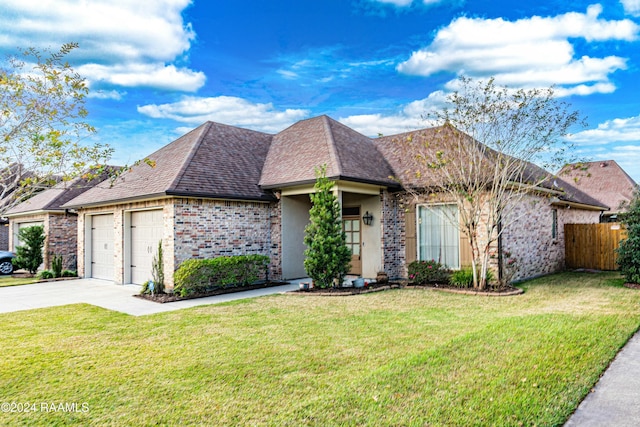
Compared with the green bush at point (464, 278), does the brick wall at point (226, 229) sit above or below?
above

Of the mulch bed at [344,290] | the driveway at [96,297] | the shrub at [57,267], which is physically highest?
the shrub at [57,267]

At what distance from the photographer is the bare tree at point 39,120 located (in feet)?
18.0

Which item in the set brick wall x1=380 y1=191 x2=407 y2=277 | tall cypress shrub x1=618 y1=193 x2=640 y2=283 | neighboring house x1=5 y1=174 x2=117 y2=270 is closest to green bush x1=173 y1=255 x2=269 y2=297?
brick wall x1=380 y1=191 x2=407 y2=277

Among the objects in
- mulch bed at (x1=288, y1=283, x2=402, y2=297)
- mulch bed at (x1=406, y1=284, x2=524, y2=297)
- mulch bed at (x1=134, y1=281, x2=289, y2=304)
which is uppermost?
mulch bed at (x1=406, y1=284, x2=524, y2=297)

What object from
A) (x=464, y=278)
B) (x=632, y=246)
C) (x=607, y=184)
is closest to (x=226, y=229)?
(x=464, y=278)

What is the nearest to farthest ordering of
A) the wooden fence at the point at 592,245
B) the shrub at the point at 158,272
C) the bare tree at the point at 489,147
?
the bare tree at the point at 489,147, the shrub at the point at 158,272, the wooden fence at the point at 592,245

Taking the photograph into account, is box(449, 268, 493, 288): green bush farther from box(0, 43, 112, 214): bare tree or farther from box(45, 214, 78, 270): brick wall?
box(45, 214, 78, 270): brick wall

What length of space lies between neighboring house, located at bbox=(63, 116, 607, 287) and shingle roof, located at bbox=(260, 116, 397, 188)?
0.18ft

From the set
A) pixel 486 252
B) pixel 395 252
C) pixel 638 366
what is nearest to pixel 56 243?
pixel 395 252

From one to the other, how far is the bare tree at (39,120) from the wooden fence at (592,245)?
55.8ft

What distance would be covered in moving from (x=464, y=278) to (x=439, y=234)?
70.0 inches

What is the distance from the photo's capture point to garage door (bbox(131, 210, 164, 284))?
40.0 feet

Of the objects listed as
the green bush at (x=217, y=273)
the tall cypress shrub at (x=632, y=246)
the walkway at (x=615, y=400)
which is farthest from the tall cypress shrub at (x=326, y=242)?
the tall cypress shrub at (x=632, y=246)

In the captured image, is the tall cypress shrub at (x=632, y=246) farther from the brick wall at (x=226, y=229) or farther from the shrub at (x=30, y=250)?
the shrub at (x=30, y=250)
